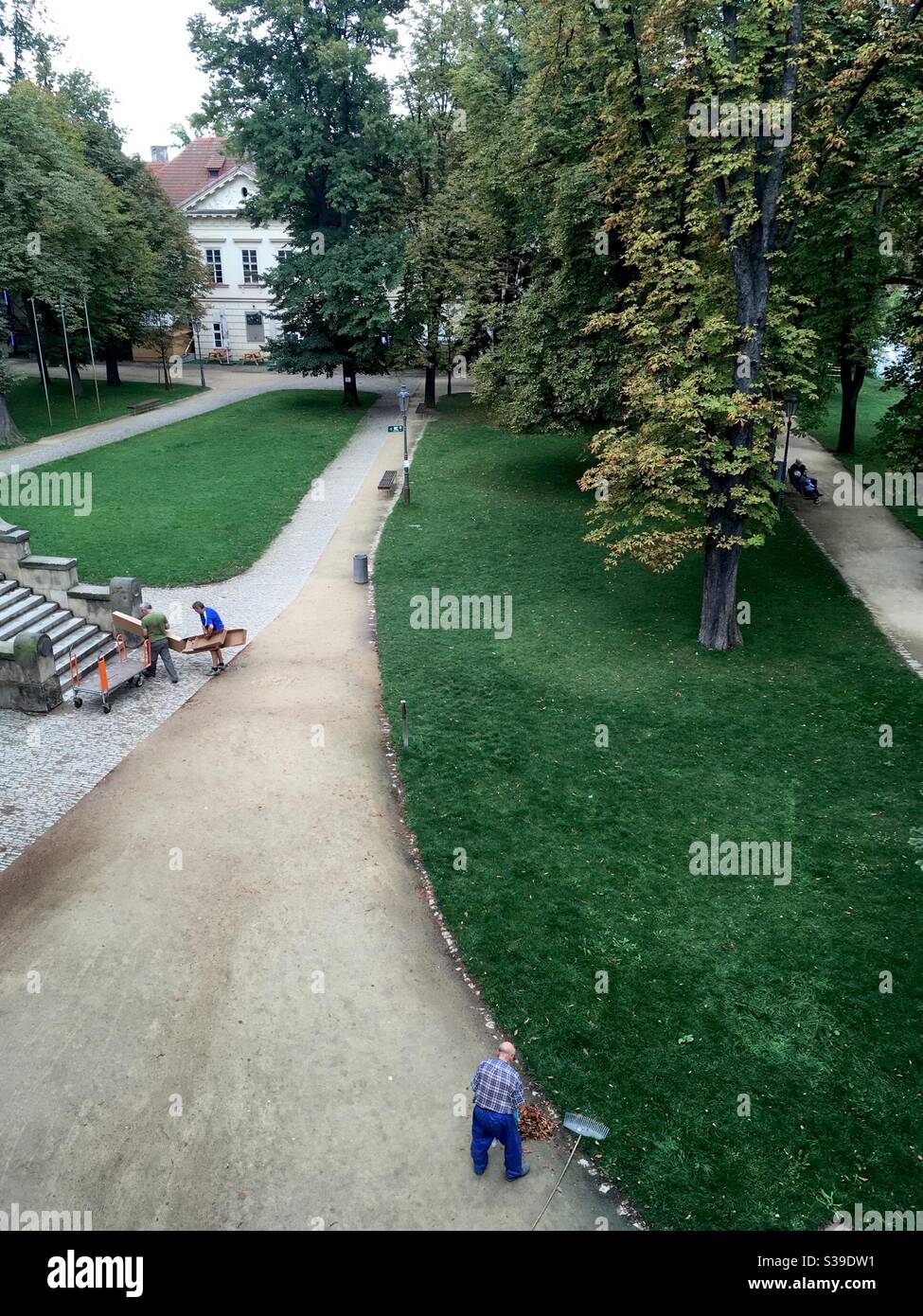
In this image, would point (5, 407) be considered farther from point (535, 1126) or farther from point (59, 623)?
point (535, 1126)

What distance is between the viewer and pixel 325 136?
3862 centimetres

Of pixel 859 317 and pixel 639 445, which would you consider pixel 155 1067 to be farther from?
pixel 859 317

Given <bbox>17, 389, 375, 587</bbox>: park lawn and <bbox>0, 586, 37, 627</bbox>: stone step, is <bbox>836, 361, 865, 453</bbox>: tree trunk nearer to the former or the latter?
<bbox>17, 389, 375, 587</bbox>: park lawn

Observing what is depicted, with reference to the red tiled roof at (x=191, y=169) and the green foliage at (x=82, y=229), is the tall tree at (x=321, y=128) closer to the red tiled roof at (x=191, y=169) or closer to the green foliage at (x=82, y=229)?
the green foliage at (x=82, y=229)

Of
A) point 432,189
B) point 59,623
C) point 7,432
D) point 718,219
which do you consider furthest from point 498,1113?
point 432,189

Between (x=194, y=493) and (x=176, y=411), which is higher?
(x=176, y=411)

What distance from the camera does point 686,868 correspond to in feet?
36.7

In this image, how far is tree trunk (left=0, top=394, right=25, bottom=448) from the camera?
3475 centimetres

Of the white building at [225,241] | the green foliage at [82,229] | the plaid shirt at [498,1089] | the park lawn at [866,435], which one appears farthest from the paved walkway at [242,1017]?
the white building at [225,241]

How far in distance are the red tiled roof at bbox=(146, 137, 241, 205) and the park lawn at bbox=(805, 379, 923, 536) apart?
45.1 meters

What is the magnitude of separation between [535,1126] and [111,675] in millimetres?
11770

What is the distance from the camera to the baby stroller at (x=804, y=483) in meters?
27.2

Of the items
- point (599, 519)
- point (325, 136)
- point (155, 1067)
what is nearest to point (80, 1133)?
point (155, 1067)

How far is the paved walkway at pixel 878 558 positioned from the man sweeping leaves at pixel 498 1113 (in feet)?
45.4
